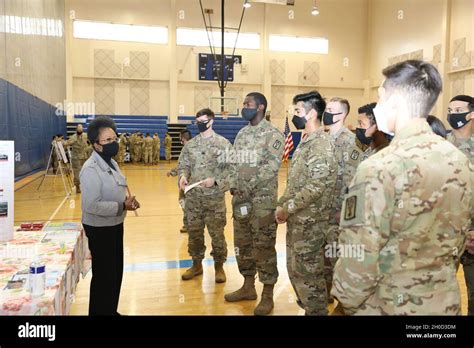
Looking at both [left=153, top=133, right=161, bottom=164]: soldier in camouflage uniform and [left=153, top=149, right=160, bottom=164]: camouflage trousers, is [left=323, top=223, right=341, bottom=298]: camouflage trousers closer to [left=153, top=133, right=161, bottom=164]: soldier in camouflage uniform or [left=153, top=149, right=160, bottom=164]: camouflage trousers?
[left=153, top=133, right=161, bottom=164]: soldier in camouflage uniform

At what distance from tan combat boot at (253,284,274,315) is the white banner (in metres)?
2.05

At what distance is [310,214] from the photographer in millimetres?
2828

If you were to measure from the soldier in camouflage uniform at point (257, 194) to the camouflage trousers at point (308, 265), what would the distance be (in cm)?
65

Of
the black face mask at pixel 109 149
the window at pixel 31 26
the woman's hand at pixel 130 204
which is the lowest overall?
the woman's hand at pixel 130 204

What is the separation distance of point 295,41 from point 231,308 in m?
19.3

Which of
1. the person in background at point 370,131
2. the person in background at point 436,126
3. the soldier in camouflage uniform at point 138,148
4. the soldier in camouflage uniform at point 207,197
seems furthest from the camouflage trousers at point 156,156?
the person in background at point 436,126

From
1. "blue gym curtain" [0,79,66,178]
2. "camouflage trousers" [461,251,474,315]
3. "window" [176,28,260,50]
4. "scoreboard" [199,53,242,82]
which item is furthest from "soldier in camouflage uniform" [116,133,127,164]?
"camouflage trousers" [461,251,474,315]

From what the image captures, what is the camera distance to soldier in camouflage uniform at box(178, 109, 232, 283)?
4.18 metres

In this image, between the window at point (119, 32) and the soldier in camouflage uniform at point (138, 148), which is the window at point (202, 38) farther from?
the soldier in camouflage uniform at point (138, 148)

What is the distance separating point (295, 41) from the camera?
68.2 feet

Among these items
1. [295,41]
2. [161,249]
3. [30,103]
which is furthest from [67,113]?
[161,249]

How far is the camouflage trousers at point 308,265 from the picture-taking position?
109 inches

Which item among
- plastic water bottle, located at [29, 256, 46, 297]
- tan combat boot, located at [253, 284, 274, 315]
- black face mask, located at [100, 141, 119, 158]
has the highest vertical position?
black face mask, located at [100, 141, 119, 158]

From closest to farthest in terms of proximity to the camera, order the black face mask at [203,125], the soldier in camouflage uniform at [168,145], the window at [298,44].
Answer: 1. the black face mask at [203,125]
2. the soldier in camouflage uniform at [168,145]
3. the window at [298,44]
